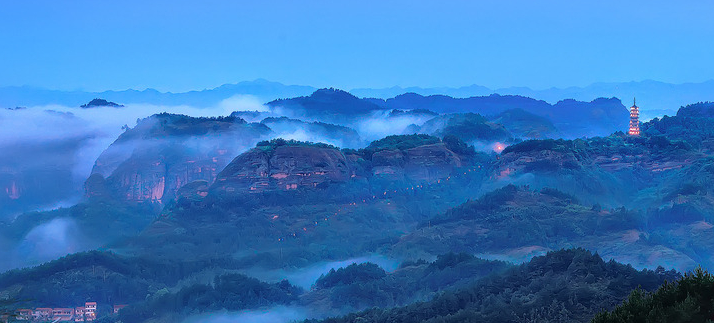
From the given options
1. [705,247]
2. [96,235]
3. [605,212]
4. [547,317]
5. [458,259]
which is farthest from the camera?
[96,235]

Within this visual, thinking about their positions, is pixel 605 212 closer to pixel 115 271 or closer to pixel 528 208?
pixel 528 208

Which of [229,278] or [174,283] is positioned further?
[174,283]

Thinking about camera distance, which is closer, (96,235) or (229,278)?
(229,278)

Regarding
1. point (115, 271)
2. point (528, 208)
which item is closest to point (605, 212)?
point (528, 208)

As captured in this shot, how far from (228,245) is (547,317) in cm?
11687

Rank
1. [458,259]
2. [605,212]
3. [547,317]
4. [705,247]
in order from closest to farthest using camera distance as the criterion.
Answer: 1. [547,317]
2. [458,259]
3. [705,247]
4. [605,212]

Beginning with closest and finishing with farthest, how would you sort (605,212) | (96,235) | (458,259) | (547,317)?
1. (547,317)
2. (458,259)
3. (605,212)
4. (96,235)

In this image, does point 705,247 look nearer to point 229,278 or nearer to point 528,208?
point 528,208

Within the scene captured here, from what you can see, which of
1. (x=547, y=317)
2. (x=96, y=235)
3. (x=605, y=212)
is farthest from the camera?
(x=96, y=235)

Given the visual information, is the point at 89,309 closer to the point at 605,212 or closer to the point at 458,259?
the point at 458,259

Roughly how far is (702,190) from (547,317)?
124 meters

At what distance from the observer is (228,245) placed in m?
178

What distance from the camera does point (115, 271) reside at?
476ft

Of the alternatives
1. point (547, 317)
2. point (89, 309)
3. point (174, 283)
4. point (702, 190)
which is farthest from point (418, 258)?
point (547, 317)
